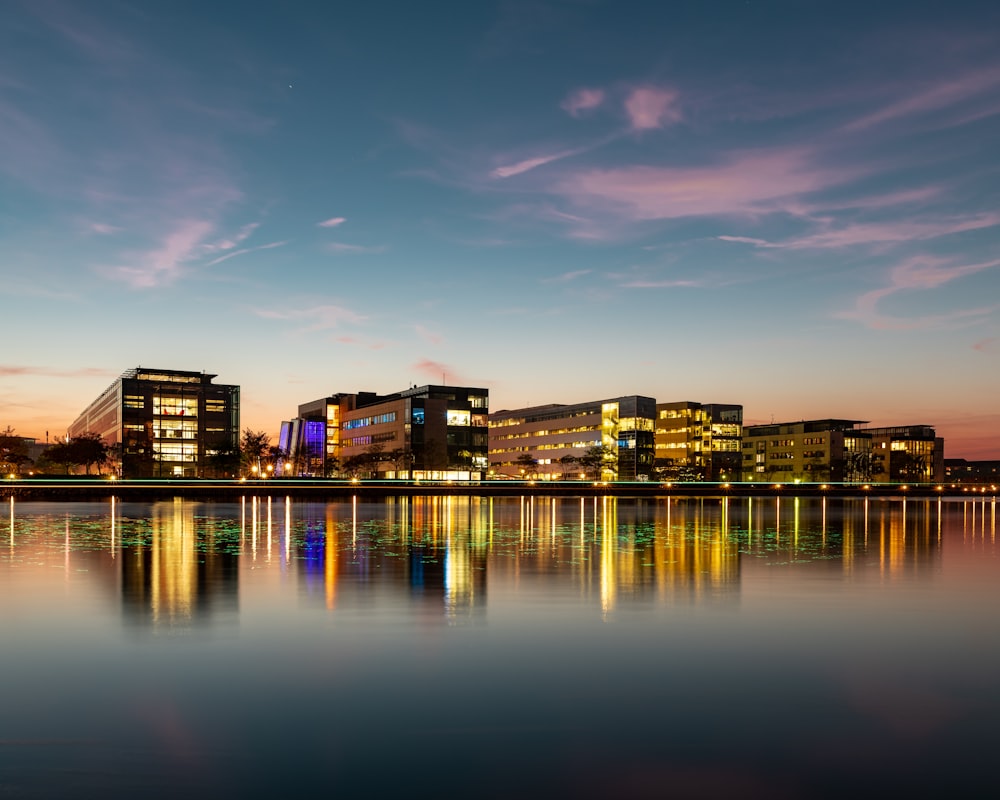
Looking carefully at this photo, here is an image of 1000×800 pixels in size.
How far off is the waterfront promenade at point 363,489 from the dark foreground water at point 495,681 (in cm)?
10439

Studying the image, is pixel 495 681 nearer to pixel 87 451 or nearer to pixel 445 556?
pixel 445 556

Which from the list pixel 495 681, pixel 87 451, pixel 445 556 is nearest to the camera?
pixel 495 681

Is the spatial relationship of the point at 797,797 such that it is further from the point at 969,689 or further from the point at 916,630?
the point at 916,630

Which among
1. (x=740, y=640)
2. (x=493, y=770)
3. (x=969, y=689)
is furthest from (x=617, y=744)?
(x=740, y=640)

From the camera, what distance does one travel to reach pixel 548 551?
37.9 m

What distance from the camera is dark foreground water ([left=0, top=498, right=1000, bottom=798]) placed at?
930 cm

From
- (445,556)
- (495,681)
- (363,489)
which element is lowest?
(363,489)

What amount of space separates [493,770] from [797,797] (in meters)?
2.96

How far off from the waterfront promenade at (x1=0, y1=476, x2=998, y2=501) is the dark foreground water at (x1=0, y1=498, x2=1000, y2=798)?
10439 cm

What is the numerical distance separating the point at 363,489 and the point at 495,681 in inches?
5223

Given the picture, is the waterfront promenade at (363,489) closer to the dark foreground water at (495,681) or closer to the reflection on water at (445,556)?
the reflection on water at (445,556)

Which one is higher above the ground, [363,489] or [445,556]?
[445,556]

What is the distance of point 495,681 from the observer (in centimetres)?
1356

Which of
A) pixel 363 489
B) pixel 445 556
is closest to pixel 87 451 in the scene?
pixel 363 489
